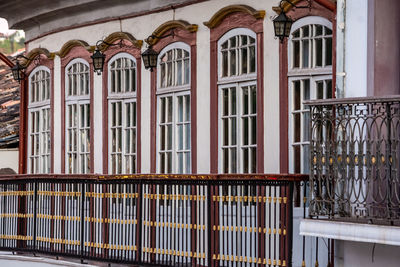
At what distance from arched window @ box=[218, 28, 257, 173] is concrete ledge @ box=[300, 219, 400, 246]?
384 centimetres

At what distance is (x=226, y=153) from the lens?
17.3 meters

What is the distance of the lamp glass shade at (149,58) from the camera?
62.0ft

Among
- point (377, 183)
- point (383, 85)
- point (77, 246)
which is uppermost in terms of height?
point (383, 85)

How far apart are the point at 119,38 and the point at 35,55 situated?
321 centimetres

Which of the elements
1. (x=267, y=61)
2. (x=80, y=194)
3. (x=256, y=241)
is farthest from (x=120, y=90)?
(x=256, y=241)

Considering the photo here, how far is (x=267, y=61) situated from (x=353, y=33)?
304 centimetres

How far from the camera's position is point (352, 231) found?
12.5 metres

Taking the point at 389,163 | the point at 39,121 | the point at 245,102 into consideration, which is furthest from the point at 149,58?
the point at 389,163

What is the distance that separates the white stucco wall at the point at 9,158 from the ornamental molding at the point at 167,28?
28.2ft

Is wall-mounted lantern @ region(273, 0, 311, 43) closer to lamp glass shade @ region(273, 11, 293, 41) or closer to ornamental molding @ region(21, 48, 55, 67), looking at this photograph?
lamp glass shade @ region(273, 11, 293, 41)

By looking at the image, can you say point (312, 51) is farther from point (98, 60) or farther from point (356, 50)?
point (98, 60)

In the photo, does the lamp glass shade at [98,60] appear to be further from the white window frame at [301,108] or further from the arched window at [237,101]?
the white window frame at [301,108]

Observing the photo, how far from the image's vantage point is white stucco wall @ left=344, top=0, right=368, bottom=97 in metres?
13.3

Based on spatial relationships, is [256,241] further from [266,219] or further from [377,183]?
[377,183]
